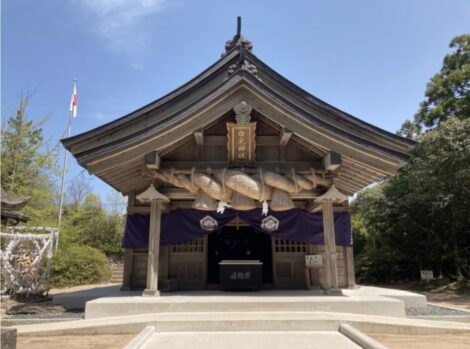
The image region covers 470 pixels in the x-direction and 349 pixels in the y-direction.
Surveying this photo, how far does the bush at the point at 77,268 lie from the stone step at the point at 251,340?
1205cm

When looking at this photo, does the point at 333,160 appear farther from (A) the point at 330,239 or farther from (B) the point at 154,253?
(B) the point at 154,253

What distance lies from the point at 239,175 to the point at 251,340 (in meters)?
3.29

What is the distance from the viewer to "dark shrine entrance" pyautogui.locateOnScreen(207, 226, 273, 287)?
9.73 m

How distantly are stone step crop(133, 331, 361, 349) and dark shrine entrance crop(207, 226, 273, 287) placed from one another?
463 cm

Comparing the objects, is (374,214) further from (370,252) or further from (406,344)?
(406,344)

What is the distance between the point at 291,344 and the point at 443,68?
2564 cm

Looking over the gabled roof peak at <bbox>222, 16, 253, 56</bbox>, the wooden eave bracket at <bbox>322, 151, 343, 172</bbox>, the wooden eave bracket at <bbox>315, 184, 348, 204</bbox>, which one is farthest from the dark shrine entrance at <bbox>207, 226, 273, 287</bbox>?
the gabled roof peak at <bbox>222, 16, 253, 56</bbox>

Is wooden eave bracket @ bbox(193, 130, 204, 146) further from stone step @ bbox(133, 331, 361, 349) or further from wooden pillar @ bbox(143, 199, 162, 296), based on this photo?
stone step @ bbox(133, 331, 361, 349)

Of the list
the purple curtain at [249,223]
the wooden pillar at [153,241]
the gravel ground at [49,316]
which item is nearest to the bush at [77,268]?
the gravel ground at [49,316]

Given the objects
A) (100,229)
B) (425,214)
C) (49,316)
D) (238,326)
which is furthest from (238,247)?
(100,229)

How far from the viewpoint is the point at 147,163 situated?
22.5 feet

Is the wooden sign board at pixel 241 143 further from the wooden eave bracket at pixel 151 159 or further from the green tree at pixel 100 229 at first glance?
the green tree at pixel 100 229

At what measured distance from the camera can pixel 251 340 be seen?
461 cm

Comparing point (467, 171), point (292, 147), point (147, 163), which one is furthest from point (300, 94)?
point (467, 171)
